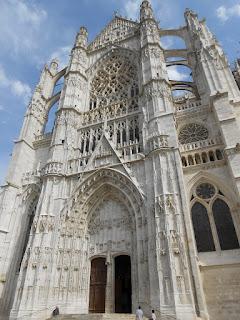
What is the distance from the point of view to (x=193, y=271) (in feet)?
31.3

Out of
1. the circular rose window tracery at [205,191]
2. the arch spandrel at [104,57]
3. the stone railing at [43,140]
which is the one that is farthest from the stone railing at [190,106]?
the stone railing at [43,140]

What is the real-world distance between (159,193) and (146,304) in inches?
183

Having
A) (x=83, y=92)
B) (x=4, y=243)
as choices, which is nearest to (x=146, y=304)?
(x=4, y=243)

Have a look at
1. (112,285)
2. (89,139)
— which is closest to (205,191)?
(112,285)

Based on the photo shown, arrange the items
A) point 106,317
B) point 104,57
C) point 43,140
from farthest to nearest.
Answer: point 104,57, point 43,140, point 106,317

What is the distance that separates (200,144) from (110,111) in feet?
24.2

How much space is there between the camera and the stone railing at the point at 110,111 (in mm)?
17156

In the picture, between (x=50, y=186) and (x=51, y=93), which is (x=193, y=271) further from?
(x=51, y=93)

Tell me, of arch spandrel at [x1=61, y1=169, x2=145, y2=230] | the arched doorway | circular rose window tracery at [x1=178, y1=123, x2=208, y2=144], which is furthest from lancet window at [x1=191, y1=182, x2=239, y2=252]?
the arched doorway

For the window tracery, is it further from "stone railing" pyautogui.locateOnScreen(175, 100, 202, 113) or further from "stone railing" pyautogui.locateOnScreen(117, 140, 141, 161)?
"stone railing" pyautogui.locateOnScreen(117, 140, 141, 161)

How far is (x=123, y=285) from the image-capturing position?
12.3 meters

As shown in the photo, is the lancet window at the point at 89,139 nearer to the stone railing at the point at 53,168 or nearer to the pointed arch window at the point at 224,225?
the stone railing at the point at 53,168

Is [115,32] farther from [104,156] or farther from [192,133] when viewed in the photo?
[104,156]

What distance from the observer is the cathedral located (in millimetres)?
10117
